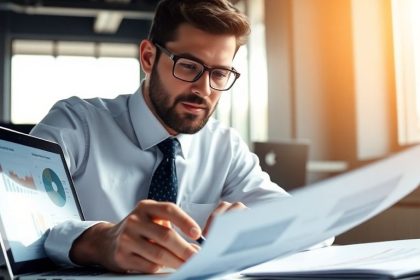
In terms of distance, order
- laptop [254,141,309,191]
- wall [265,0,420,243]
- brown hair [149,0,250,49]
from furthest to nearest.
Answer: wall [265,0,420,243] < laptop [254,141,309,191] < brown hair [149,0,250,49]

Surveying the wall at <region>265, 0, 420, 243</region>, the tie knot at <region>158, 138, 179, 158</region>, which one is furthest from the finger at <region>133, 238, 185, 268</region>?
the wall at <region>265, 0, 420, 243</region>

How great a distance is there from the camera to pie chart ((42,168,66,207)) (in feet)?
3.22

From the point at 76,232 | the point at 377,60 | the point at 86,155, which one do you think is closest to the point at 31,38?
the point at 377,60

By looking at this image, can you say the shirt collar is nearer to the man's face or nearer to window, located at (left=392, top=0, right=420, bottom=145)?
the man's face

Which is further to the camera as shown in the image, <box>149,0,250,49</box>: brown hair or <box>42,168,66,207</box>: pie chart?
<box>149,0,250,49</box>: brown hair

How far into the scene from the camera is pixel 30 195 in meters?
0.92

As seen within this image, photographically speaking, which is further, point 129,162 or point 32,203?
point 129,162

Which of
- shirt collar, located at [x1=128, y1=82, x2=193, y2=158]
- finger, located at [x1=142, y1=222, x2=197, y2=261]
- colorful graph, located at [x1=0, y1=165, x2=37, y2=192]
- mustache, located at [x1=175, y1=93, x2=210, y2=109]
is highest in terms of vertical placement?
mustache, located at [x1=175, y1=93, x2=210, y2=109]

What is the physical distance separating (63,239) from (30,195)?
0.08 meters

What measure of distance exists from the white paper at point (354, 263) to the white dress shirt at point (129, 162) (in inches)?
21.6

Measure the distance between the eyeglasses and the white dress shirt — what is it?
13 cm

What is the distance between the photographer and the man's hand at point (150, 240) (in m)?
0.73

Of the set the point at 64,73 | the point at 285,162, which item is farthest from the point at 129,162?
the point at 64,73

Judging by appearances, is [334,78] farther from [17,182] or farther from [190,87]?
[17,182]
